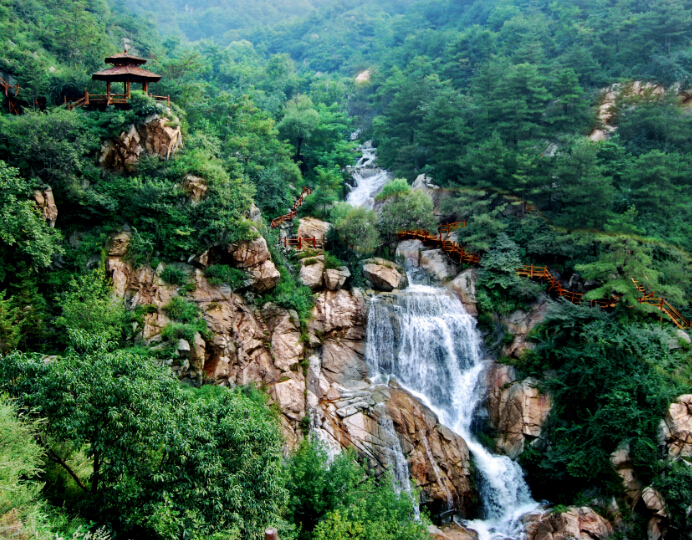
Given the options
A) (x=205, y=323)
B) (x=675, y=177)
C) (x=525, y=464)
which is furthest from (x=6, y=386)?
(x=675, y=177)

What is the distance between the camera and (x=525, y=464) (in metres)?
21.6

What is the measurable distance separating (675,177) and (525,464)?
64.2ft

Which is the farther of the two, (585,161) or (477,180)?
(477,180)

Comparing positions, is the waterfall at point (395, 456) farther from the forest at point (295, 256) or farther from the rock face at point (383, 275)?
the rock face at point (383, 275)

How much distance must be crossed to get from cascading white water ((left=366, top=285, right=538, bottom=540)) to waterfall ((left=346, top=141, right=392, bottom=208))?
40.9 ft

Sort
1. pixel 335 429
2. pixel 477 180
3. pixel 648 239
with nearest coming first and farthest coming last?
pixel 335 429 < pixel 648 239 < pixel 477 180

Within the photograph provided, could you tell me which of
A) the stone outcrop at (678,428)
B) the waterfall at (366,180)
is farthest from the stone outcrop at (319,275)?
the stone outcrop at (678,428)

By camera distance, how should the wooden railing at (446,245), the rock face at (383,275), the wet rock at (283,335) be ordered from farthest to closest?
1. the wooden railing at (446,245)
2. the rock face at (383,275)
3. the wet rock at (283,335)

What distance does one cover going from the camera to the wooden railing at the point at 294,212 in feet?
97.7

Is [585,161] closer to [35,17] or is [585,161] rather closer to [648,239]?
[648,239]

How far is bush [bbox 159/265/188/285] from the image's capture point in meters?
22.0

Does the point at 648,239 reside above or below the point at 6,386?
above

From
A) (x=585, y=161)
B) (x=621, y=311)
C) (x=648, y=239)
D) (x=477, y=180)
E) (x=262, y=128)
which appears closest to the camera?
(x=621, y=311)

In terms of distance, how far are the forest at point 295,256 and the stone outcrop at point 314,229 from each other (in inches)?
36.9
